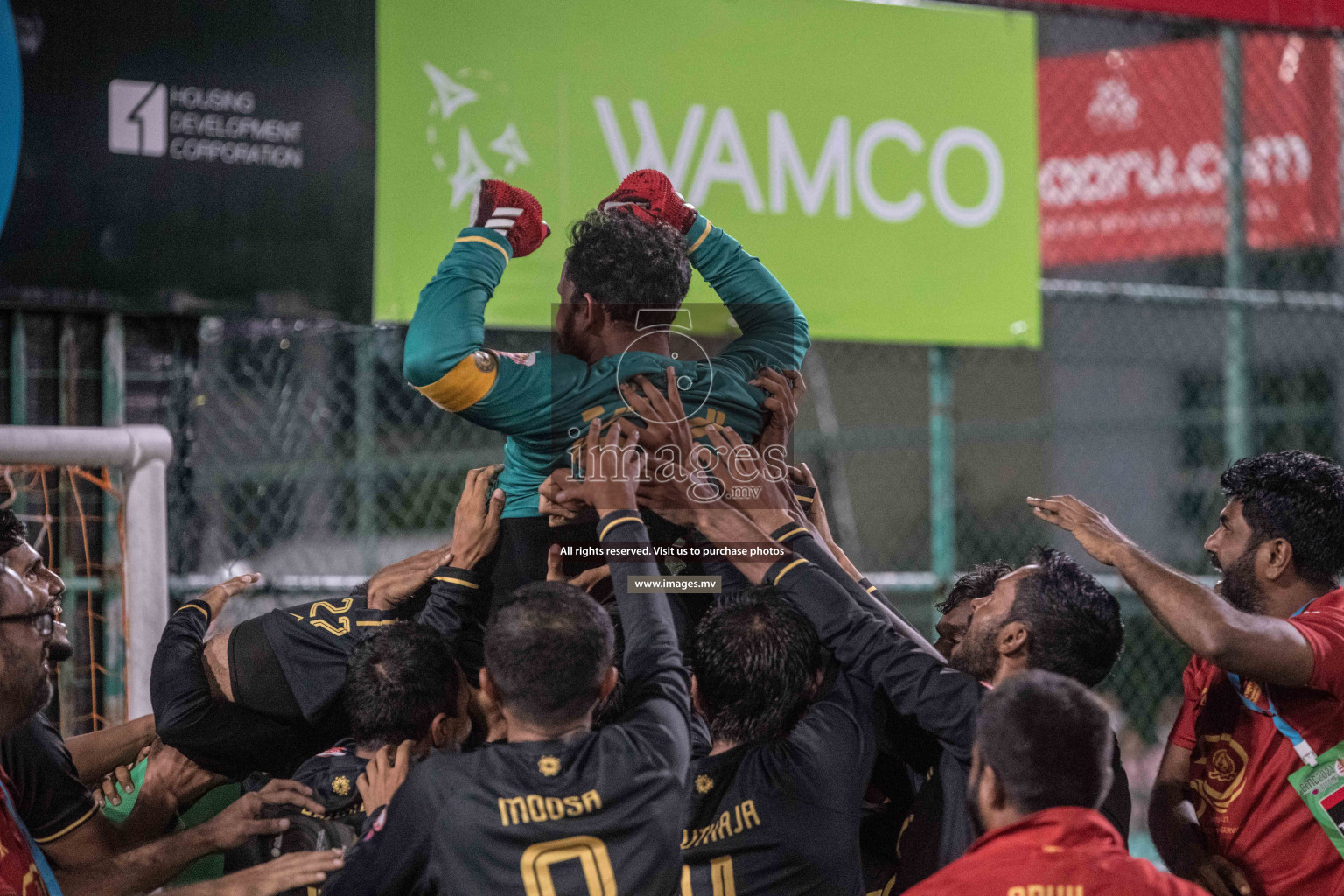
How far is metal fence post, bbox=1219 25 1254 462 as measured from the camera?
18.6ft

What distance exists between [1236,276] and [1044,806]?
4.45m

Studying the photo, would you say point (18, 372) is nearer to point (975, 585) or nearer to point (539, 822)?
point (539, 822)

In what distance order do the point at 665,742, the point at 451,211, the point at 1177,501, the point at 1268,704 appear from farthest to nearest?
the point at 1177,501
the point at 451,211
the point at 1268,704
the point at 665,742

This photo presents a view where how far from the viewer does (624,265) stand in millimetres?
2738

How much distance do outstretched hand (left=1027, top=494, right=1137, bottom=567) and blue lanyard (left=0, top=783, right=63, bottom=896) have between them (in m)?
2.13

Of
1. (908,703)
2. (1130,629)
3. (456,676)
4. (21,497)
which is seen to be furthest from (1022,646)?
(1130,629)

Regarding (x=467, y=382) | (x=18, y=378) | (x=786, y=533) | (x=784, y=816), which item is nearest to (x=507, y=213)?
(x=467, y=382)

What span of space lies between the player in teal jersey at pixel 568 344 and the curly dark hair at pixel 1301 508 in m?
1.17

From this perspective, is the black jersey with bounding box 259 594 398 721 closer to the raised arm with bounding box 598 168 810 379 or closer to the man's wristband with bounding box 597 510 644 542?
the man's wristband with bounding box 597 510 644 542

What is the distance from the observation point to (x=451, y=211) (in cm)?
459

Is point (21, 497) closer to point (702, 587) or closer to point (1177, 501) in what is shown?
point (702, 587)

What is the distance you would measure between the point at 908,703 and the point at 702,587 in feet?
1.60

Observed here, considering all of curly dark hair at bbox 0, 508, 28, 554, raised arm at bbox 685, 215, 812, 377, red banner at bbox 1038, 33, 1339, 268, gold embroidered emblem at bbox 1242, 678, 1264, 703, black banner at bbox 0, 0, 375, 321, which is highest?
red banner at bbox 1038, 33, 1339, 268

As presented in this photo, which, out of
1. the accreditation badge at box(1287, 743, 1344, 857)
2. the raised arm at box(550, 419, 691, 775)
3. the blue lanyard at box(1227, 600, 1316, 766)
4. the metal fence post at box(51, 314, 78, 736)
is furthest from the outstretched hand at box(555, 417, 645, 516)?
the metal fence post at box(51, 314, 78, 736)
